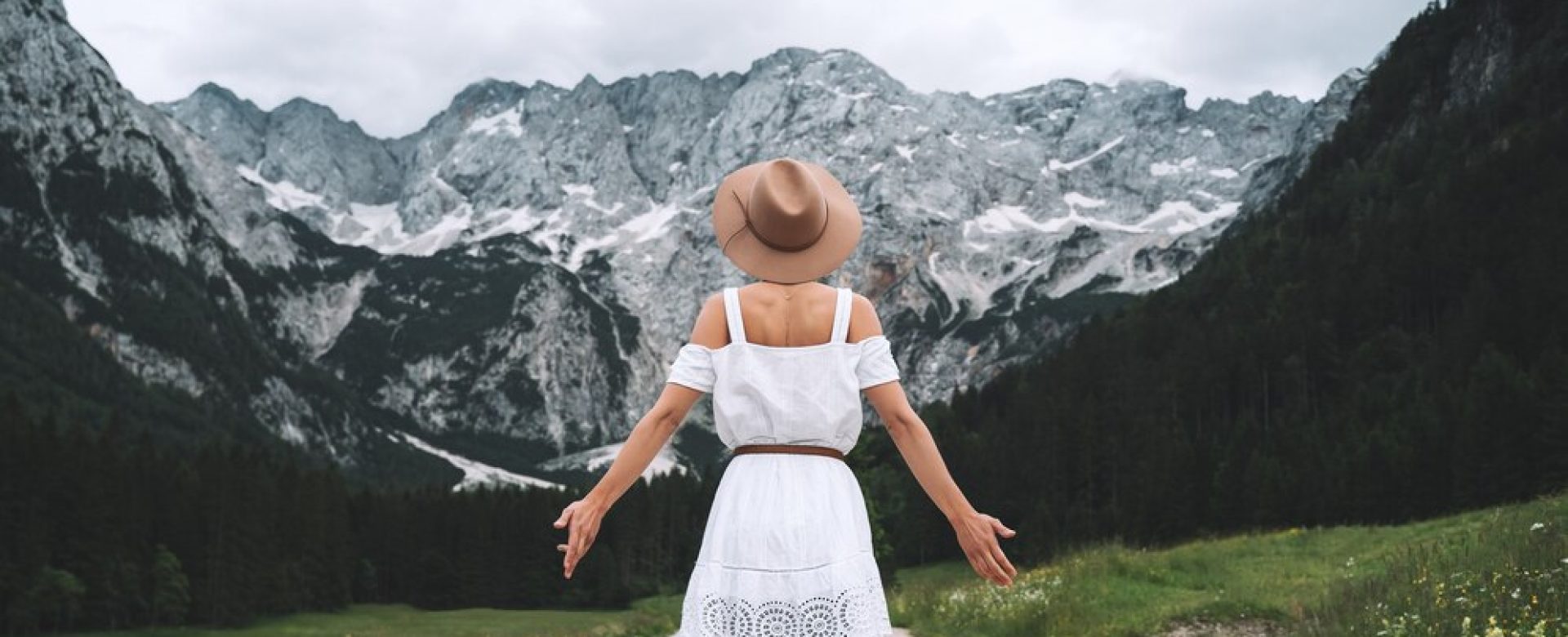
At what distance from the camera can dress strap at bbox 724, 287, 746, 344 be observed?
6.26 m

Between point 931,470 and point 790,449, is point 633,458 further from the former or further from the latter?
point 931,470

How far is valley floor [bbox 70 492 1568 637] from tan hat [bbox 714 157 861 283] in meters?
5.89

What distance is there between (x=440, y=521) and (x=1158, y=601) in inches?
4070

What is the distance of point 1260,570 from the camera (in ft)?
81.8

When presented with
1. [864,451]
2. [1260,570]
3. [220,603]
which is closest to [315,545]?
[220,603]

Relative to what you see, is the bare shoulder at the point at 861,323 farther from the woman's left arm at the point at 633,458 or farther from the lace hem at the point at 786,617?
the lace hem at the point at 786,617

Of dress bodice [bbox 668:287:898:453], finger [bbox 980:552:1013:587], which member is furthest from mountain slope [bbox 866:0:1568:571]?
dress bodice [bbox 668:287:898:453]

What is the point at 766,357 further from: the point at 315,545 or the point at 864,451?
the point at 315,545

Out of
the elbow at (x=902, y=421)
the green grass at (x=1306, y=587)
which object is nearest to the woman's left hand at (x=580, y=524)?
the elbow at (x=902, y=421)

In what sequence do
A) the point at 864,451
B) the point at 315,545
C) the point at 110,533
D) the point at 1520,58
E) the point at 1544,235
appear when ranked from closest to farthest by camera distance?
the point at 864,451
the point at 110,533
the point at 1544,235
the point at 315,545
the point at 1520,58

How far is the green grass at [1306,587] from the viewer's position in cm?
1203

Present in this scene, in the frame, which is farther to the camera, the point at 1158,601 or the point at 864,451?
the point at 864,451

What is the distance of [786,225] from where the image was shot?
6309mm

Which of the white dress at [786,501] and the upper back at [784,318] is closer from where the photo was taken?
the white dress at [786,501]
